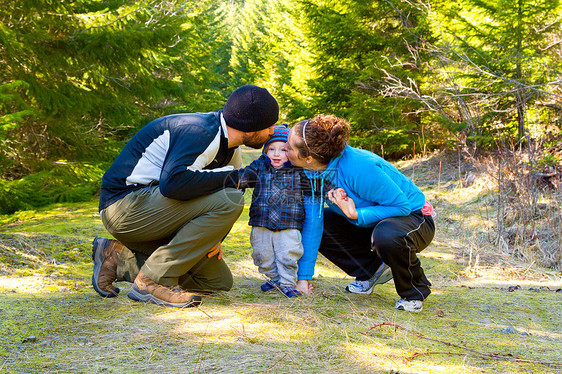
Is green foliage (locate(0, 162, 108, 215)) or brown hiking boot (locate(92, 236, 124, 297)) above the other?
brown hiking boot (locate(92, 236, 124, 297))

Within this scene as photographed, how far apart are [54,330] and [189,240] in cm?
88

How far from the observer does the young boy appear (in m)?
3.28

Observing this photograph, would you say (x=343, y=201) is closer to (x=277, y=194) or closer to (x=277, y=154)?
(x=277, y=194)

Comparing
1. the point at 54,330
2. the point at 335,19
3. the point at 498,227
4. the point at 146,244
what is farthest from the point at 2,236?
the point at 335,19

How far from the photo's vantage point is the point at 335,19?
11234 millimetres

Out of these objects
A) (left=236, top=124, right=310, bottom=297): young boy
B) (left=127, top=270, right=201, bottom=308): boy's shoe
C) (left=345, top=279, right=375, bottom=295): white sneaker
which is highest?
(left=236, top=124, right=310, bottom=297): young boy

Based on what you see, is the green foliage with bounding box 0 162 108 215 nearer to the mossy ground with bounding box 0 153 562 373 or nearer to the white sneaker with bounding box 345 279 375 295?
the mossy ground with bounding box 0 153 562 373

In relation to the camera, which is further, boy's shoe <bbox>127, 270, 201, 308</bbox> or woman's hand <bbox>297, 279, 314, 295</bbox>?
woman's hand <bbox>297, 279, 314, 295</bbox>

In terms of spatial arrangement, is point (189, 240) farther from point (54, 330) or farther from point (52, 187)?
point (52, 187)

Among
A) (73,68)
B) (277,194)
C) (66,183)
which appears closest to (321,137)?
(277,194)

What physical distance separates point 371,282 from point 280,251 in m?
0.87

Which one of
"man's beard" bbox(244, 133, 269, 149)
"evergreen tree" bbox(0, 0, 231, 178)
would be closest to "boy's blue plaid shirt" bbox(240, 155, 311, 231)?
"man's beard" bbox(244, 133, 269, 149)

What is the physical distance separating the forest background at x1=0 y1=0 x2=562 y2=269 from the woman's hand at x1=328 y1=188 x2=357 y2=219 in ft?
9.63

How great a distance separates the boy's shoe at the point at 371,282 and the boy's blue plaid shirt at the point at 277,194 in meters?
0.77
